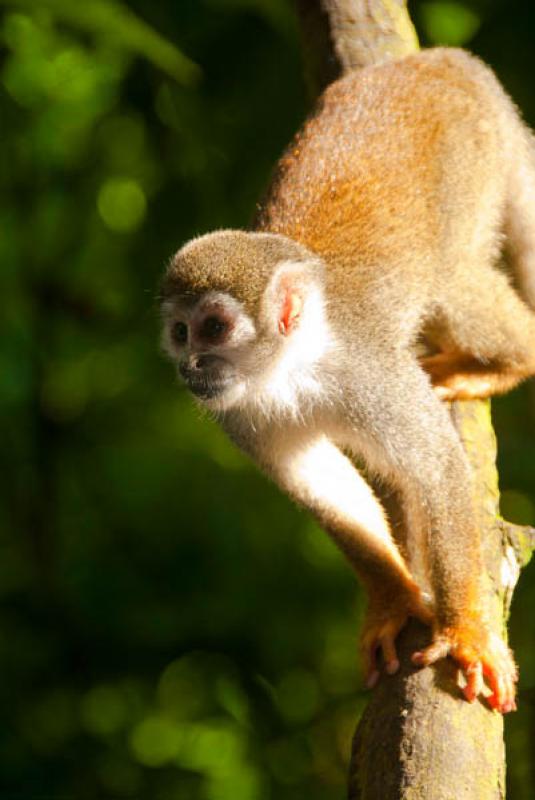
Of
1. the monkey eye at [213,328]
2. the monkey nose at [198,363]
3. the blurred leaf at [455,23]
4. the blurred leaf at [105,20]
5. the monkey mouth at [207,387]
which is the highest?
the blurred leaf at [105,20]

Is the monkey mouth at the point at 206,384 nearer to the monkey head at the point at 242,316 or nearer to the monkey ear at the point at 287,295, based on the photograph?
the monkey head at the point at 242,316

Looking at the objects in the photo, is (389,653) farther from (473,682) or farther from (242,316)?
(242,316)

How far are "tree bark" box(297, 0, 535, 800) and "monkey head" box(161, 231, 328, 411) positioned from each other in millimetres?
645

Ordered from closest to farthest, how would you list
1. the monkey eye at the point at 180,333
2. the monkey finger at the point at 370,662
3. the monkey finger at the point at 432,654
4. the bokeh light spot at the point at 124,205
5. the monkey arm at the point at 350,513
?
the monkey finger at the point at 432,654
the monkey finger at the point at 370,662
the monkey eye at the point at 180,333
the monkey arm at the point at 350,513
the bokeh light spot at the point at 124,205

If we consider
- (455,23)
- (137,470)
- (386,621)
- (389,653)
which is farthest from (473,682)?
(455,23)

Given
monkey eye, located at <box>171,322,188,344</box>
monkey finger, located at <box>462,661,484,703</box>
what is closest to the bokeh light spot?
monkey eye, located at <box>171,322,188,344</box>

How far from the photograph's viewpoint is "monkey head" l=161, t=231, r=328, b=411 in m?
2.88

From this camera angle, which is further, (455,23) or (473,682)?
(455,23)

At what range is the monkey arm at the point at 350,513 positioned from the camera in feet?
10.5

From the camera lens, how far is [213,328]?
296 cm

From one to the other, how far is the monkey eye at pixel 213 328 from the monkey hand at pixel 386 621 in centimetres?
103

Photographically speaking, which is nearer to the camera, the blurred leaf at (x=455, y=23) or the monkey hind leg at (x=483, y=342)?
the monkey hind leg at (x=483, y=342)

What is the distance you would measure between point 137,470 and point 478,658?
262 centimetres

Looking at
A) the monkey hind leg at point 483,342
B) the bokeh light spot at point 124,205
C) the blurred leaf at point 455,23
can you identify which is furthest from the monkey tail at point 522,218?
the bokeh light spot at point 124,205
